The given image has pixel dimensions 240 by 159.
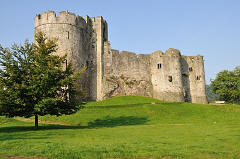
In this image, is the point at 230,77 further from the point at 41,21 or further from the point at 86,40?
the point at 41,21

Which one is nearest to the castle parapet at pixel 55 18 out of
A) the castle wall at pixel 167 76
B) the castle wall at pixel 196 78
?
the castle wall at pixel 167 76

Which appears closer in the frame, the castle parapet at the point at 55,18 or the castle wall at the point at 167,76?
the castle parapet at the point at 55,18

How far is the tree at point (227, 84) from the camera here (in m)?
54.1

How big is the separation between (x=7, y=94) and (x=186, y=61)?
41.2 m

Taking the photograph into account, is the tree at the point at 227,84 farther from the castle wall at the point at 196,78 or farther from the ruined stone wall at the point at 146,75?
the ruined stone wall at the point at 146,75

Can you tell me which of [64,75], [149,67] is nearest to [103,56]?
[149,67]

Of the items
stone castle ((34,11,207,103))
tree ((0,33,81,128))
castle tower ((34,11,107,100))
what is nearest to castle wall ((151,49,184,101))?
stone castle ((34,11,207,103))

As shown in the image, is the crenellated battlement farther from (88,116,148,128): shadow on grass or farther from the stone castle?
(88,116,148,128): shadow on grass

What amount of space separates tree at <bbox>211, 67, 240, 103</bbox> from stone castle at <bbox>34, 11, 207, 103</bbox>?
21.5ft

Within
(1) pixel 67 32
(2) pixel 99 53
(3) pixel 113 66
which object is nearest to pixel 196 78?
(3) pixel 113 66

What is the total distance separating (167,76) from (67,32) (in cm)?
2071

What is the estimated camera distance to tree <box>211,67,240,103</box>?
54062mm

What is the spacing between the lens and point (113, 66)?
45750 mm

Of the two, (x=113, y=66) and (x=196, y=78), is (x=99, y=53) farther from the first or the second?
(x=196, y=78)
